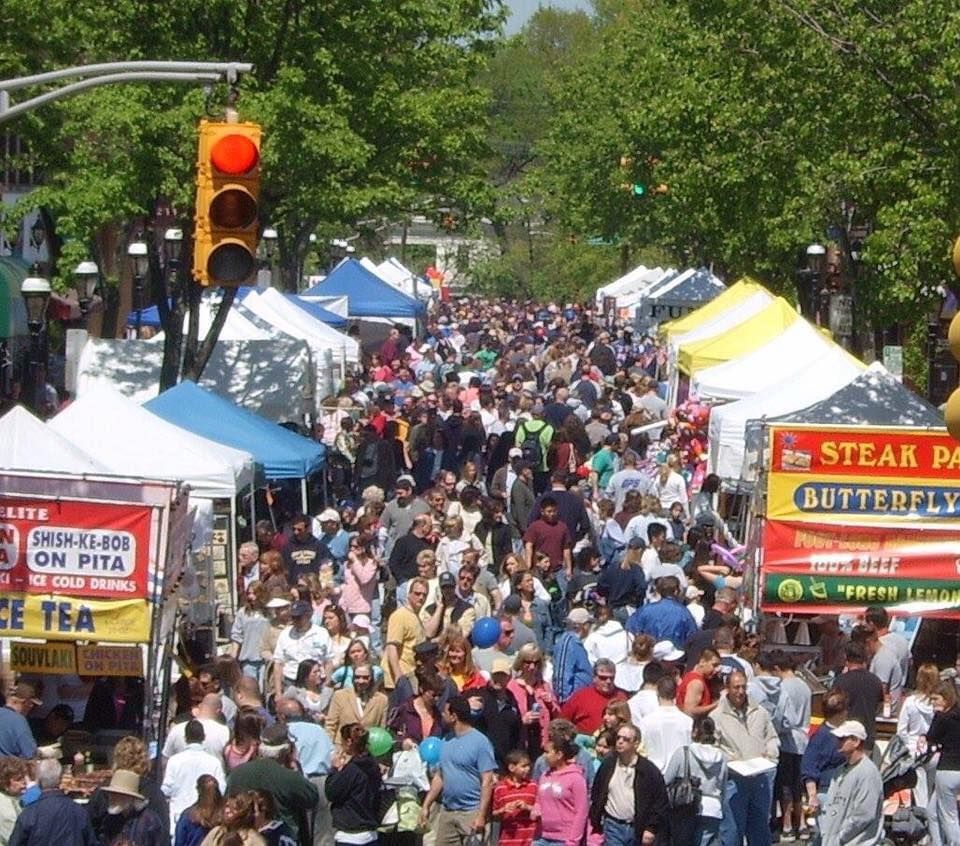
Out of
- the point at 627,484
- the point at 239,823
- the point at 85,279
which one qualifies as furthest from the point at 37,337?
the point at 239,823

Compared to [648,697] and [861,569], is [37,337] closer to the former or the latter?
[861,569]

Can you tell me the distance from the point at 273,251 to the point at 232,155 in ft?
136

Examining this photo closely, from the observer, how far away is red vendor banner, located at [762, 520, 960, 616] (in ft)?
51.4

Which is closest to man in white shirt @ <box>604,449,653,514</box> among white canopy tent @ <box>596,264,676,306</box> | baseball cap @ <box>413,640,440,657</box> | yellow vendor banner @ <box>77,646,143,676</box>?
baseball cap @ <box>413,640,440,657</box>

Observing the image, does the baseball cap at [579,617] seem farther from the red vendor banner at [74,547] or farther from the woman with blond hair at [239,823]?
the woman with blond hair at [239,823]

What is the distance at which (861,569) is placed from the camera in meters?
15.7

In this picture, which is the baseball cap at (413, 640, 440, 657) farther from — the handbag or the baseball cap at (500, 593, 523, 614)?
the handbag

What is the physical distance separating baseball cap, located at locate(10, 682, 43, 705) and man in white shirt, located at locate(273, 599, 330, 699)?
94.6 inches

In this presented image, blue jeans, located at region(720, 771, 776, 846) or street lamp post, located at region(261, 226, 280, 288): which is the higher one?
street lamp post, located at region(261, 226, 280, 288)

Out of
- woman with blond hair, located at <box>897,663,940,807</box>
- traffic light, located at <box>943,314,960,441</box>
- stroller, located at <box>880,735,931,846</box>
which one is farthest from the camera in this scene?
woman with blond hair, located at <box>897,663,940,807</box>

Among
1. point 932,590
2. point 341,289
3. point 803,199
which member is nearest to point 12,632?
point 932,590

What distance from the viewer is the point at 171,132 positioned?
2644 cm

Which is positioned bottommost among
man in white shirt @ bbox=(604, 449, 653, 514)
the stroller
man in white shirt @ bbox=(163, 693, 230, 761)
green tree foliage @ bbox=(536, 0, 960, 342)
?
the stroller

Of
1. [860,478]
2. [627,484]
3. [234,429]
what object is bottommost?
[627,484]
